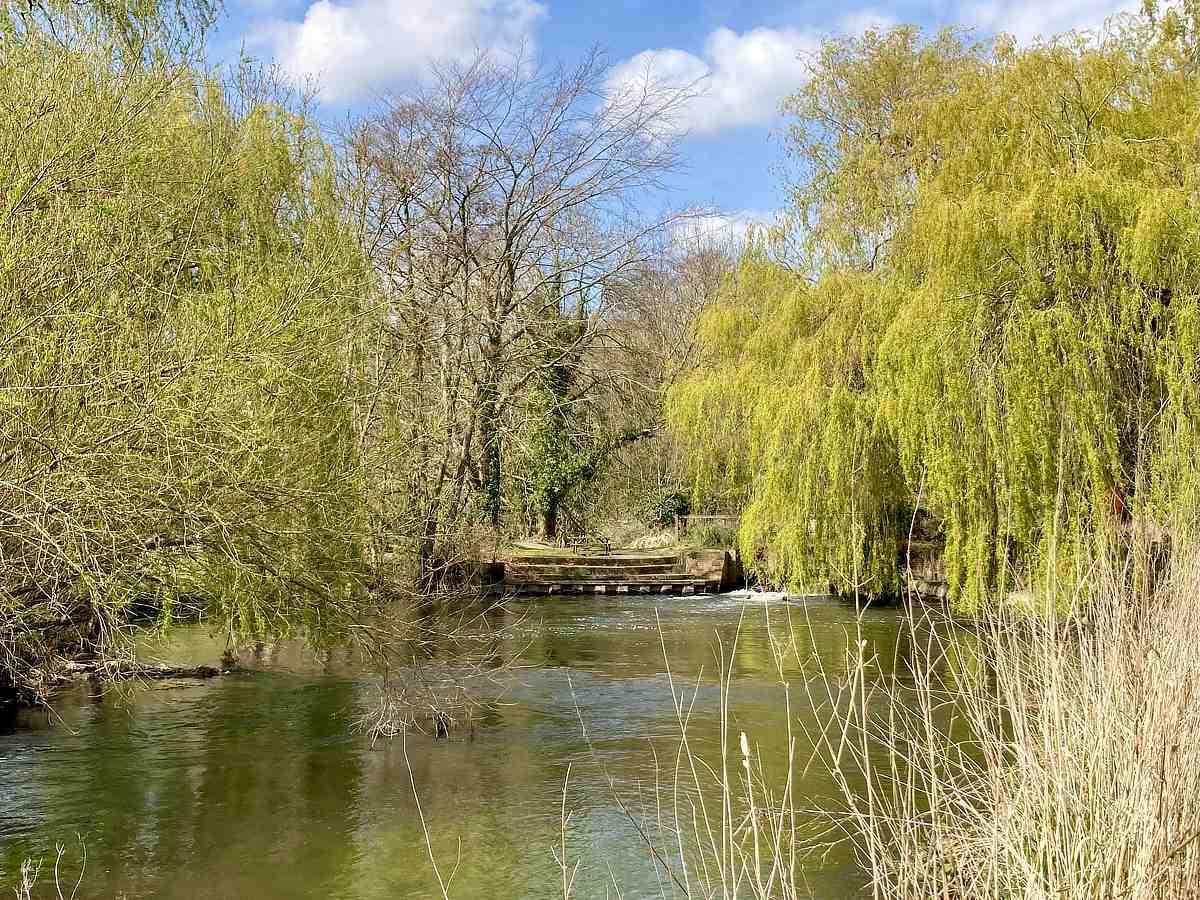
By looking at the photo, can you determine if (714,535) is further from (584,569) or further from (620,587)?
(584,569)

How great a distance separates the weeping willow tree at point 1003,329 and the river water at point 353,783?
2598 millimetres

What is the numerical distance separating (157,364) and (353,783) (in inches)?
161

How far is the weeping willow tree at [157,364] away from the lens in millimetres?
6113

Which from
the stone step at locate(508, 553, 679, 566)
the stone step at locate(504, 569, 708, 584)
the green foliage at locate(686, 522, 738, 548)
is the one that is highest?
the green foliage at locate(686, 522, 738, 548)

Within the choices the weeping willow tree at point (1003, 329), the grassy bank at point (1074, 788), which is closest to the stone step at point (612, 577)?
the weeping willow tree at point (1003, 329)

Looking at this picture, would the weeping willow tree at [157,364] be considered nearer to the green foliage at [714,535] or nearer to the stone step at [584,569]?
the stone step at [584,569]

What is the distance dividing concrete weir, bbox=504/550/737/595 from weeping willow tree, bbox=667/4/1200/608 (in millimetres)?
4661

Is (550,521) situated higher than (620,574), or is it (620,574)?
(550,521)

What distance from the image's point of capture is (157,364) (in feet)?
21.5

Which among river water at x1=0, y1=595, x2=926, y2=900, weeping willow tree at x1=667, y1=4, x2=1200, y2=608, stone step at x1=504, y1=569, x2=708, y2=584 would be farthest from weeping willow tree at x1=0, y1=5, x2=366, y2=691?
stone step at x1=504, y1=569, x2=708, y2=584

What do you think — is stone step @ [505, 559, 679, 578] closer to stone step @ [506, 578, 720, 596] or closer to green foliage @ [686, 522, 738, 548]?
stone step @ [506, 578, 720, 596]

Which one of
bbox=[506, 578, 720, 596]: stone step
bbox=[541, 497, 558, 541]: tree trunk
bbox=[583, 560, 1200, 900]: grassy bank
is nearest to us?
bbox=[583, 560, 1200, 900]: grassy bank

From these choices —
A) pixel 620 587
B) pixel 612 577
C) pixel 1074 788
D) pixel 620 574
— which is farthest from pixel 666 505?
pixel 1074 788

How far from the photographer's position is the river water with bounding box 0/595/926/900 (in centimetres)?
732
